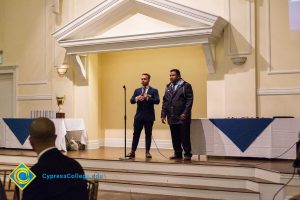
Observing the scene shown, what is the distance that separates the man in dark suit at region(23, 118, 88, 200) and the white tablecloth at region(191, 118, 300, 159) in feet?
15.0

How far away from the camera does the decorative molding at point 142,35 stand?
7051mm

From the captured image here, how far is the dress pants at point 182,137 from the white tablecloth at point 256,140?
26 cm

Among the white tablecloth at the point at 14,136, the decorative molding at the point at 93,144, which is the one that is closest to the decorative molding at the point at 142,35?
the white tablecloth at the point at 14,136

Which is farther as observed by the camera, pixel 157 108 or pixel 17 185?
pixel 157 108

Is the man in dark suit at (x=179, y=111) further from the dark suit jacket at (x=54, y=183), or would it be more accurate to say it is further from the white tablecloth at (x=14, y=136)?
the dark suit jacket at (x=54, y=183)

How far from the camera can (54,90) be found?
8.91 meters

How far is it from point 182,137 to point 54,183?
4.49 metres

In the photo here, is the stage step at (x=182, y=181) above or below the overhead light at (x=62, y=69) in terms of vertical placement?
below

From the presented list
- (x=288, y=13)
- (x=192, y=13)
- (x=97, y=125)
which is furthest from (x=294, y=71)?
(x=97, y=125)

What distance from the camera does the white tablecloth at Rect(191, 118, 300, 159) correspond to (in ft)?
20.0

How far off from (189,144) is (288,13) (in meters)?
3.00

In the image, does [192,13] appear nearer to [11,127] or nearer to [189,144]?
[189,144]

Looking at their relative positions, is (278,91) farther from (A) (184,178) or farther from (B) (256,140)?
(A) (184,178)

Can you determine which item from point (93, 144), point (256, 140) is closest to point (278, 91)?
point (256, 140)
